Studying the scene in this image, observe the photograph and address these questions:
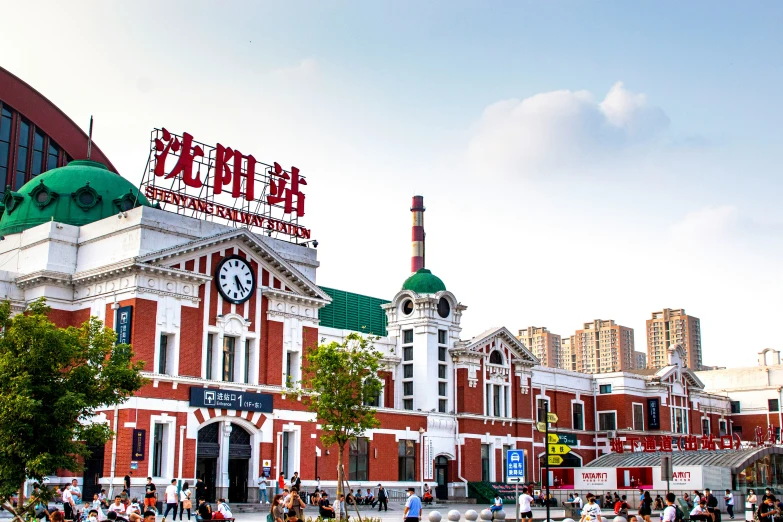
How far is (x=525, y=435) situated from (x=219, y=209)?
3280 cm

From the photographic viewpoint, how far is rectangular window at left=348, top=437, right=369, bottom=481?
59.8m

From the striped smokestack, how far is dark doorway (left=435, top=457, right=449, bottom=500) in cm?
1873

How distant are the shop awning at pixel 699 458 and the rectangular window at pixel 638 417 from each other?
10956 millimetres

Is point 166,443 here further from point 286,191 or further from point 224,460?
point 286,191

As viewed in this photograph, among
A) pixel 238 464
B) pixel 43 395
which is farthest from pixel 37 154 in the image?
pixel 43 395

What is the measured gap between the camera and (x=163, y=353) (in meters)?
49.3

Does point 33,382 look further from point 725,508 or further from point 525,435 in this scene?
point 525,435

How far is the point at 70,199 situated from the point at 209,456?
1691 cm

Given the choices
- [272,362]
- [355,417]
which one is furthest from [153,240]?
[355,417]

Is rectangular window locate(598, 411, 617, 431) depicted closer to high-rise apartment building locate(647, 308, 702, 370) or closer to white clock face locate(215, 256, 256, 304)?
white clock face locate(215, 256, 256, 304)

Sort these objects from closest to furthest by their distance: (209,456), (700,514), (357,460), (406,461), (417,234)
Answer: (700,514), (209,456), (357,460), (406,461), (417,234)

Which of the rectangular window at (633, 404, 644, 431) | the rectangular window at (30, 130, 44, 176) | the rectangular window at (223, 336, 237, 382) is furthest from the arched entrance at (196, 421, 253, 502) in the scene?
the rectangular window at (633, 404, 644, 431)

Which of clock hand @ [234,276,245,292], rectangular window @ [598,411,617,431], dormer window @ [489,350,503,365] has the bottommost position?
rectangular window @ [598,411,617,431]

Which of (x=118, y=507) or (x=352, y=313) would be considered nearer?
(x=118, y=507)
